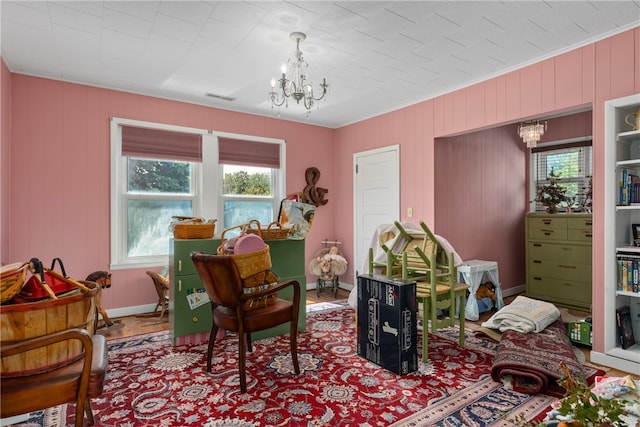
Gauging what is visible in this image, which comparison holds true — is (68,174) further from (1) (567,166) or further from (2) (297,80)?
(1) (567,166)

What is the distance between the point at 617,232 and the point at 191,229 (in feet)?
11.3

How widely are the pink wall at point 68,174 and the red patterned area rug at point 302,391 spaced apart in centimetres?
125

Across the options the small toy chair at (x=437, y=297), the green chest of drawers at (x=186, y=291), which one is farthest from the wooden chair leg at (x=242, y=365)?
the small toy chair at (x=437, y=297)

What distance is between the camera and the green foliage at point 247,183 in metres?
4.80

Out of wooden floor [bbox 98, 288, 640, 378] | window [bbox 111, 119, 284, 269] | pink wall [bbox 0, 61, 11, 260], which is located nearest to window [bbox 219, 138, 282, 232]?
window [bbox 111, 119, 284, 269]

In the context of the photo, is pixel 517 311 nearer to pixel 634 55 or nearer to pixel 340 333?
pixel 340 333

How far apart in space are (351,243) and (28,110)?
4.18m

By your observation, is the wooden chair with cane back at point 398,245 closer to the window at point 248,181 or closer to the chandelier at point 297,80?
the chandelier at point 297,80

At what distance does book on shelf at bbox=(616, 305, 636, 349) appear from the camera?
8.83 ft

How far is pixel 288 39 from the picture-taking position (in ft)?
9.20

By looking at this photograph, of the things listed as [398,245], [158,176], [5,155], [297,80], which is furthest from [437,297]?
[5,155]

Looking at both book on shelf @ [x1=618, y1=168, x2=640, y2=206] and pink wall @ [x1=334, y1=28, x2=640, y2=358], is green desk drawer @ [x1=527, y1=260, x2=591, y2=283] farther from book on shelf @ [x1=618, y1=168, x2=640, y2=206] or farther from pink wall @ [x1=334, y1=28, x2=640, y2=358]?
book on shelf @ [x1=618, y1=168, x2=640, y2=206]

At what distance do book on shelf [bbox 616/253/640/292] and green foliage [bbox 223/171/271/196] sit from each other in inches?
157

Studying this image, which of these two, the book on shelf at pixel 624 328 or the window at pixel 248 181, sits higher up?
the window at pixel 248 181
